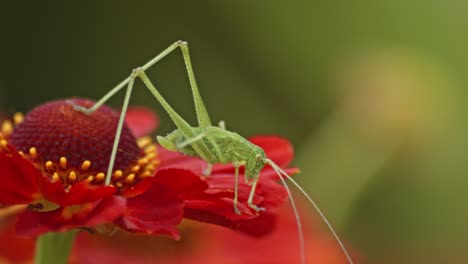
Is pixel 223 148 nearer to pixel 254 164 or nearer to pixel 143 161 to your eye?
pixel 254 164

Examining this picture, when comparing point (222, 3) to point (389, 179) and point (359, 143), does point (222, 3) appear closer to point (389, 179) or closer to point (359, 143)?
point (389, 179)

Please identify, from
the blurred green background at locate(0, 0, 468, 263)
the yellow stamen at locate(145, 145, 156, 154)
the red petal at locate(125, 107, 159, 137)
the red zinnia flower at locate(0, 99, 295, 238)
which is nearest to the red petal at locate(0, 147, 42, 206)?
the red zinnia flower at locate(0, 99, 295, 238)

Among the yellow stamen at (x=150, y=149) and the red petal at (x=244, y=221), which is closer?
the red petal at (x=244, y=221)

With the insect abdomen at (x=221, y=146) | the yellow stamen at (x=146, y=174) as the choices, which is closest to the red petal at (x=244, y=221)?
the insect abdomen at (x=221, y=146)

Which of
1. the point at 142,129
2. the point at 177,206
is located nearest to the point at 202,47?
the point at 142,129

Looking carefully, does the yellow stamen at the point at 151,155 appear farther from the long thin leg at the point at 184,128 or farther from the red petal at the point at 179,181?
the red petal at the point at 179,181
